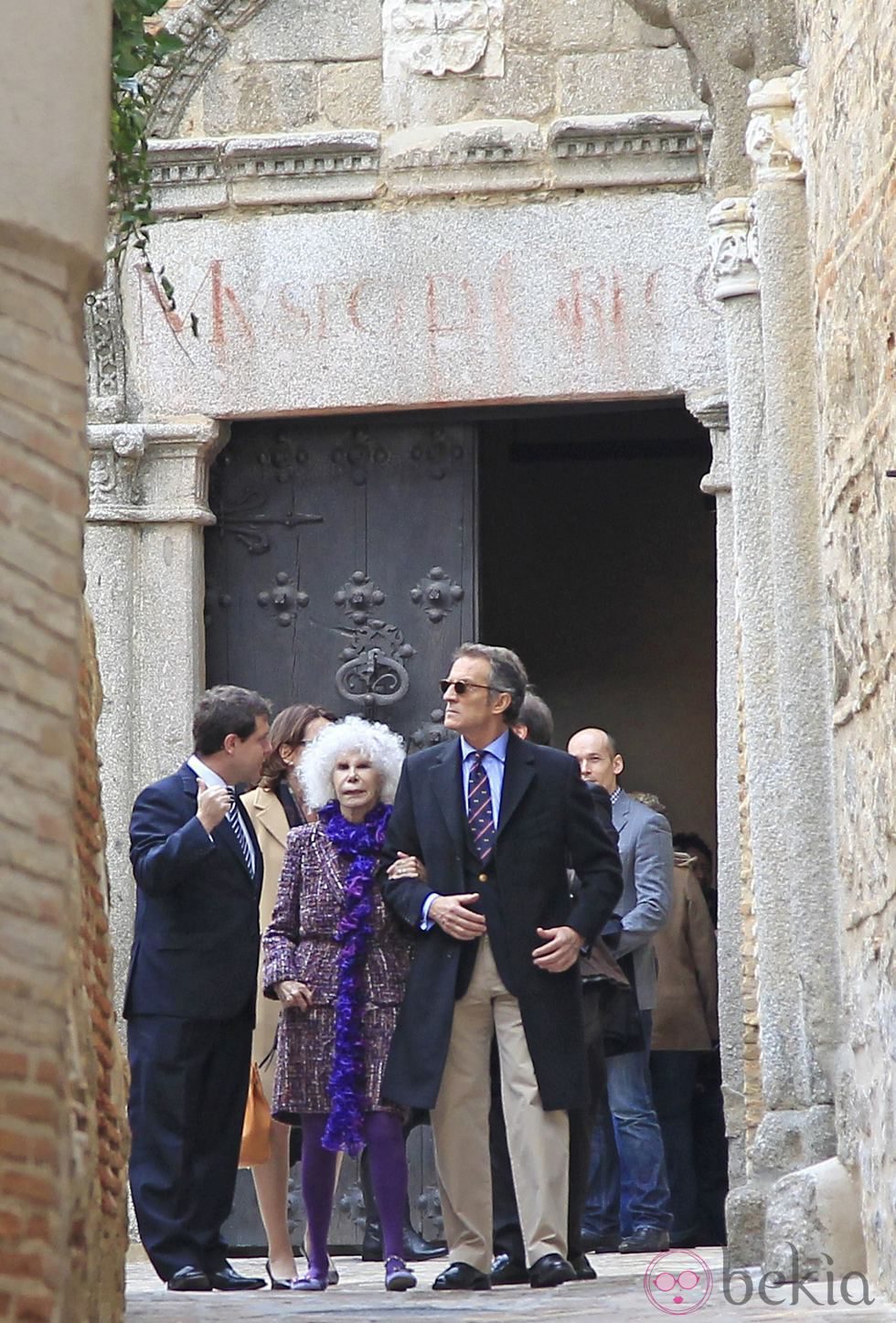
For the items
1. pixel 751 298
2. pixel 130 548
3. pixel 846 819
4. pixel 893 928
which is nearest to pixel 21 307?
pixel 893 928

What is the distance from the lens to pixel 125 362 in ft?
28.2

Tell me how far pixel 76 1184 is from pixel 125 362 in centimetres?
517

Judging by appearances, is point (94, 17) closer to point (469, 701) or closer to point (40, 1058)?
point (40, 1058)

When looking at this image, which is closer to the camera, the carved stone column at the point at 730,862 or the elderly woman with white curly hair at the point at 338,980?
the elderly woman with white curly hair at the point at 338,980

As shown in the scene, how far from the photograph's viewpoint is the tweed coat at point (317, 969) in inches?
251

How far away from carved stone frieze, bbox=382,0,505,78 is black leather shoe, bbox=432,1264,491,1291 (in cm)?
421

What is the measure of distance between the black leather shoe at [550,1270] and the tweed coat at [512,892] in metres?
0.36

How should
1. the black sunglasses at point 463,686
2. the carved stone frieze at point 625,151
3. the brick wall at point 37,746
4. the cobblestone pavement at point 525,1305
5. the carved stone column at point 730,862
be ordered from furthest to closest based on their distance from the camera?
the carved stone frieze at point 625,151, the carved stone column at point 730,862, the black sunglasses at point 463,686, the cobblestone pavement at point 525,1305, the brick wall at point 37,746

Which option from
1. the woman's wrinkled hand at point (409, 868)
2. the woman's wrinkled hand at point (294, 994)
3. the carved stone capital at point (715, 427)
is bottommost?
the woman's wrinkled hand at point (294, 994)

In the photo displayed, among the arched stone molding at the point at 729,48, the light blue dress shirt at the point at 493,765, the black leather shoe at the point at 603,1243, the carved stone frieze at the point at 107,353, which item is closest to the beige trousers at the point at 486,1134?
the light blue dress shirt at the point at 493,765

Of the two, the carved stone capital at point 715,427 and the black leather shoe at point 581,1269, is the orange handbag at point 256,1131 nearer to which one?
the black leather shoe at point 581,1269

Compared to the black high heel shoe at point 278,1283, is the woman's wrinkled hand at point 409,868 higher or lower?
higher

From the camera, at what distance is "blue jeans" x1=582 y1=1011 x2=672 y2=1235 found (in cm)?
772

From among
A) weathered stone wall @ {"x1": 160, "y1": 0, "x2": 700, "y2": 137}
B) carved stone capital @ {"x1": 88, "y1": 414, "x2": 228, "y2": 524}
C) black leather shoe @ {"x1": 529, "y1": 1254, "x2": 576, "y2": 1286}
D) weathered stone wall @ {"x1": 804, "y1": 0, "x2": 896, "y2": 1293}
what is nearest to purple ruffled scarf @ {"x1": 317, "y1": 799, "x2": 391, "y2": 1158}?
black leather shoe @ {"x1": 529, "y1": 1254, "x2": 576, "y2": 1286}
